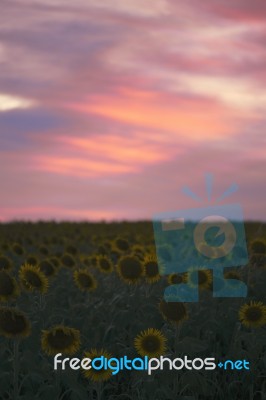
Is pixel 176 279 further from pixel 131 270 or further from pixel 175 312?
pixel 175 312

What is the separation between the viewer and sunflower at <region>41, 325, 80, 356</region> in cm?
498

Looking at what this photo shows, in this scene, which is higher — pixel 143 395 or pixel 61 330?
pixel 61 330

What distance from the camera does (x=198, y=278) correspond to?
24.5 ft

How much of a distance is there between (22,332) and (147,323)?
2.14m

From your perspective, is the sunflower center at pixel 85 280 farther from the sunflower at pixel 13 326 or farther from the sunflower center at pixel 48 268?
the sunflower at pixel 13 326

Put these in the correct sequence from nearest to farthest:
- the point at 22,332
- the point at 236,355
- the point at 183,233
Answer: the point at 22,332, the point at 236,355, the point at 183,233

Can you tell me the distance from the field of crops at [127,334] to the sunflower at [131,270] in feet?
0.04

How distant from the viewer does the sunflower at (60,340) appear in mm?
4977

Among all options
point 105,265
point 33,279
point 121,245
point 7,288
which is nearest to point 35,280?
point 33,279

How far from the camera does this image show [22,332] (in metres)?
4.94

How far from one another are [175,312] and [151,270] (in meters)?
1.87

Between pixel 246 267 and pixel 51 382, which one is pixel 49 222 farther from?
pixel 51 382

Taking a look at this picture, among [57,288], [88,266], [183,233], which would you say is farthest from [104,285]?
[183,233]

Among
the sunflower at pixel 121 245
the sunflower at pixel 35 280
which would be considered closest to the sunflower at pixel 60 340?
the sunflower at pixel 35 280
